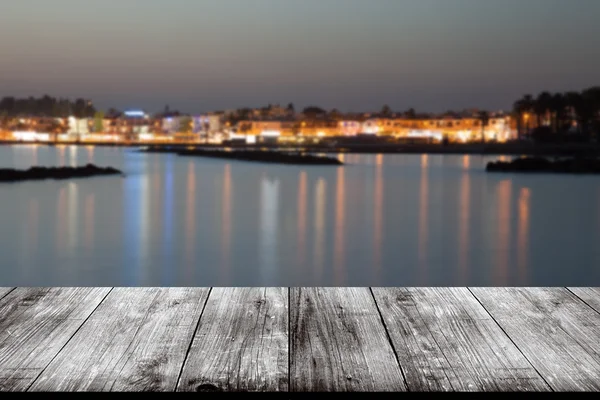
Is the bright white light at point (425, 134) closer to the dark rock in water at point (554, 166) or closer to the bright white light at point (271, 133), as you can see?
the bright white light at point (271, 133)

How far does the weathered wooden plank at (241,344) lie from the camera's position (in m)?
2.07

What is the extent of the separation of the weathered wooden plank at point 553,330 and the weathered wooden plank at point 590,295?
0.03 m

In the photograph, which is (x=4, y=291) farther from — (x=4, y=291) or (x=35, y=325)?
(x=35, y=325)

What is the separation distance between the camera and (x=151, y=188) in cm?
2970

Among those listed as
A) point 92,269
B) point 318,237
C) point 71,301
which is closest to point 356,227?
point 318,237

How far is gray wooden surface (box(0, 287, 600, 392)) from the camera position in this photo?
2.08 m

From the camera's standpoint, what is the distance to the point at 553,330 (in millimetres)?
2650

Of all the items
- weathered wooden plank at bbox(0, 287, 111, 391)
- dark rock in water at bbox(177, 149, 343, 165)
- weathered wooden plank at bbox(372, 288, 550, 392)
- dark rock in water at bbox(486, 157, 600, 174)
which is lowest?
dark rock in water at bbox(177, 149, 343, 165)

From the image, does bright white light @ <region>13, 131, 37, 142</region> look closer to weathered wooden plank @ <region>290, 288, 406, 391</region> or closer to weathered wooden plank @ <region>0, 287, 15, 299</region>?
weathered wooden plank @ <region>0, 287, 15, 299</region>

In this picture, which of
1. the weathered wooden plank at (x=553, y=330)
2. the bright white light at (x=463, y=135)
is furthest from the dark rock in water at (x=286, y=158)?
the bright white light at (x=463, y=135)

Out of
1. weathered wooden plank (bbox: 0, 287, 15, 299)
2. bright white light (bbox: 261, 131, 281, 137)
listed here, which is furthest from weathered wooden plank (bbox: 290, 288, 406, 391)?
bright white light (bbox: 261, 131, 281, 137)

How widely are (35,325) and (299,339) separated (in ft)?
3.22

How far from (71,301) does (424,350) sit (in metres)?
1.48

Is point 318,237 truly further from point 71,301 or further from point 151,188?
point 151,188
